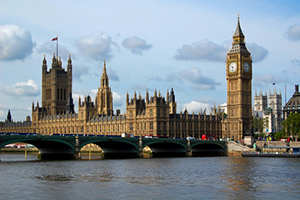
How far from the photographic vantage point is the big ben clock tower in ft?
516

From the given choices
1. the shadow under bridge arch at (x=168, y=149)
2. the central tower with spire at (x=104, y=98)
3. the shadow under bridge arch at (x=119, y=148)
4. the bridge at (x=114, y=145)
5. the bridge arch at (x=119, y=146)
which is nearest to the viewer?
the bridge at (x=114, y=145)

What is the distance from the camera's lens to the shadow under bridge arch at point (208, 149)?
13352 cm

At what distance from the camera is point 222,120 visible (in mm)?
165125

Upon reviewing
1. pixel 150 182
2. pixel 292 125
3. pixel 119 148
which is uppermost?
pixel 292 125

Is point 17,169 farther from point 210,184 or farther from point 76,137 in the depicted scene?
point 210,184

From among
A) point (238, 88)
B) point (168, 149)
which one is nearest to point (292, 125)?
point (238, 88)

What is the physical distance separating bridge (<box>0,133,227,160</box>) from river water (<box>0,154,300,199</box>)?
13738mm

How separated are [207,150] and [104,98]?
64.1 meters

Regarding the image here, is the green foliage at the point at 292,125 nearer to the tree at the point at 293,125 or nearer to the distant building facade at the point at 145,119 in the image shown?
the tree at the point at 293,125

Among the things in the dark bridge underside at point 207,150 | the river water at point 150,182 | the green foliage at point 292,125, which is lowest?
the river water at point 150,182

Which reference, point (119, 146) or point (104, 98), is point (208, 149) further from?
point (104, 98)

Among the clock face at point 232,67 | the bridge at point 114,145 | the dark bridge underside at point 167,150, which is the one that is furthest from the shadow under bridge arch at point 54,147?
the clock face at point 232,67

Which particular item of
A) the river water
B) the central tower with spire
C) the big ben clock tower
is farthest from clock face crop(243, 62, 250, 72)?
the river water

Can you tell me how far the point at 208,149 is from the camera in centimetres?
13675
